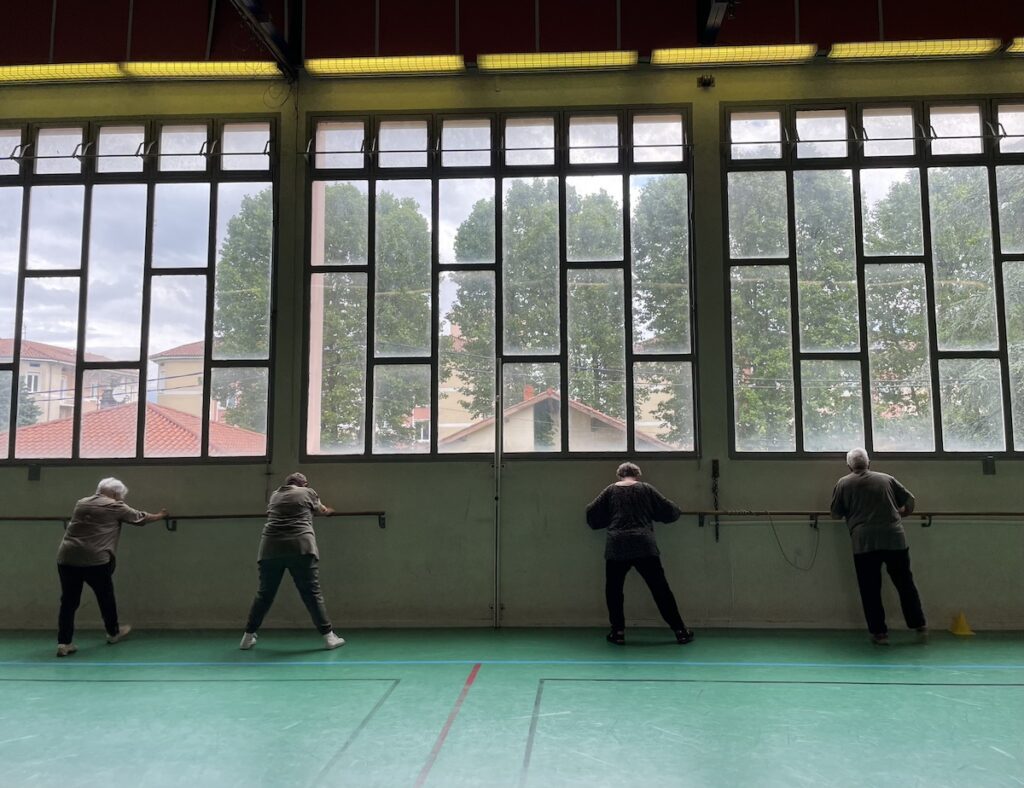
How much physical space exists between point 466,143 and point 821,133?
3138 mm

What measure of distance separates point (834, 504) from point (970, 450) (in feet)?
4.64

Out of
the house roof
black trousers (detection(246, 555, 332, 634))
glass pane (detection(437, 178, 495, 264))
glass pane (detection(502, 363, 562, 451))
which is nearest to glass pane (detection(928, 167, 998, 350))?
glass pane (detection(502, 363, 562, 451))

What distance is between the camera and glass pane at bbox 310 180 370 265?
6.98 meters

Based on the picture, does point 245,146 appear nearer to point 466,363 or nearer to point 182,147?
point 182,147

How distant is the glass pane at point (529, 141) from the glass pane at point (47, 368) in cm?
412

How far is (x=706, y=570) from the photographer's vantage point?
644 cm

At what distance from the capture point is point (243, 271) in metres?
6.99

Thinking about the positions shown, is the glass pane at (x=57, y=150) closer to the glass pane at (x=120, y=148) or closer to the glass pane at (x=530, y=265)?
the glass pane at (x=120, y=148)

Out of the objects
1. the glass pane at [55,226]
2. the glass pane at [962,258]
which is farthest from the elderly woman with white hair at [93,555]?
the glass pane at [962,258]

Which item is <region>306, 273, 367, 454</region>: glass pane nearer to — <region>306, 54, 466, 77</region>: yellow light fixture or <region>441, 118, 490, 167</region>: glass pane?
<region>441, 118, 490, 167</region>: glass pane

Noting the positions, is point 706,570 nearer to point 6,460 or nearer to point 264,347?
point 264,347

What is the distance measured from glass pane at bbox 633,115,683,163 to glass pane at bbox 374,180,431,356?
1.93 m

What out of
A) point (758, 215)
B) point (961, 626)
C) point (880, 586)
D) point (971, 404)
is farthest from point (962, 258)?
point (961, 626)

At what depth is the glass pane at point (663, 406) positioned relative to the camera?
666 centimetres
